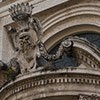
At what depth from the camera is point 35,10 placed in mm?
24453

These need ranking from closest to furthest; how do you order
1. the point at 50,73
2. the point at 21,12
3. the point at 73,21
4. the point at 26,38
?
1. the point at 50,73
2. the point at 26,38
3. the point at 21,12
4. the point at 73,21

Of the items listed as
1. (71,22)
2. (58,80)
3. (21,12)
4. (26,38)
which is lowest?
(58,80)

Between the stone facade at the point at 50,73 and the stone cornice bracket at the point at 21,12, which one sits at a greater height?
the stone cornice bracket at the point at 21,12

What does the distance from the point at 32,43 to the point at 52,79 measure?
1.66 meters

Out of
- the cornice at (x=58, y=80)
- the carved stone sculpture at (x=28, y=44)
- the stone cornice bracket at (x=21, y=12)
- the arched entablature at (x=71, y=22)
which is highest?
the arched entablature at (x=71, y=22)

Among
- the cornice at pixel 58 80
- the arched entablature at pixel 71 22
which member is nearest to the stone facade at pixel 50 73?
the cornice at pixel 58 80

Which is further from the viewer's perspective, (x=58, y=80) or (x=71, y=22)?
(x=71, y=22)

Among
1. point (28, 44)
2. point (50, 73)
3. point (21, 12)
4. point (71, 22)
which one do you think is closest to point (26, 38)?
point (28, 44)

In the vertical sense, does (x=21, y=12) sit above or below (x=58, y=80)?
above

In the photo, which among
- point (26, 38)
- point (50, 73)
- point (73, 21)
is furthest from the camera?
point (73, 21)

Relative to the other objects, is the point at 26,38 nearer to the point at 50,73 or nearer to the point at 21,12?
the point at 21,12

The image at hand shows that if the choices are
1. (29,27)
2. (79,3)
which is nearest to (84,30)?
(79,3)

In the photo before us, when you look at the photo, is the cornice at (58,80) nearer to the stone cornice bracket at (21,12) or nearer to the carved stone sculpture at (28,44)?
the carved stone sculpture at (28,44)

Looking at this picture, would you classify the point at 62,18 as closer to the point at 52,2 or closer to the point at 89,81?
the point at 52,2
